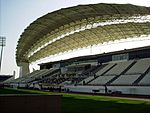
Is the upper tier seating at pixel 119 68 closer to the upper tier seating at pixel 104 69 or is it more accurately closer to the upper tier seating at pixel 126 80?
the upper tier seating at pixel 104 69

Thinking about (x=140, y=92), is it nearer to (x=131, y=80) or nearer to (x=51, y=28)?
(x=131, y=80)

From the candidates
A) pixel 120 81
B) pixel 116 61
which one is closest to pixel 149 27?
pixel 116 61

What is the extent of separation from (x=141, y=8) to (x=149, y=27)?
12.4m

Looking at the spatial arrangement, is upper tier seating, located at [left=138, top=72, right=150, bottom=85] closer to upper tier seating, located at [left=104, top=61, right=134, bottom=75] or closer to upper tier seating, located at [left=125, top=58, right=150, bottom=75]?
upper tier seating, located at [left=125, top=58, right=150, bottom=75]

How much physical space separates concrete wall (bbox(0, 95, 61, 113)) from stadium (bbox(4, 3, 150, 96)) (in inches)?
1148

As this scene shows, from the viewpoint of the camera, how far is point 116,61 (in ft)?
202

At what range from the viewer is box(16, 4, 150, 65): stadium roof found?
162ft

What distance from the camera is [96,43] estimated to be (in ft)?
250

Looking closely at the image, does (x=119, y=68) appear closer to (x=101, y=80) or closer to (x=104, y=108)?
(x=101, y=80)

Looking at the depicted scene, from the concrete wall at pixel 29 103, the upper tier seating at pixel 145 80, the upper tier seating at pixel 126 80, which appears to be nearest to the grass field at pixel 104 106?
the concrete wall at pixel 29 103

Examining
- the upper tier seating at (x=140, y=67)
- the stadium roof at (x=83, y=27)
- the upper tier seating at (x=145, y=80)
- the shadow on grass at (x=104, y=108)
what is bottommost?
the shadow on grass at (x=104, y=108)

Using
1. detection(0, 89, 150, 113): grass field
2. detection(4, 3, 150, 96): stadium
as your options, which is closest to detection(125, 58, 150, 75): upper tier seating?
detection(4, 3, 150, 96): stadium

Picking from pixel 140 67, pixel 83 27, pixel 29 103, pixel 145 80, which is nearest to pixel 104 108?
pixel 29 103

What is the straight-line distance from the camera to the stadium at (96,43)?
4788 cm
